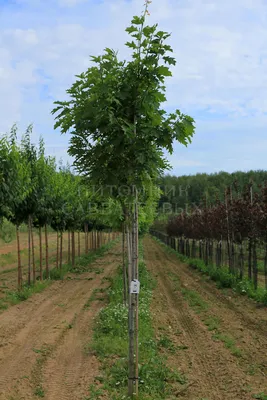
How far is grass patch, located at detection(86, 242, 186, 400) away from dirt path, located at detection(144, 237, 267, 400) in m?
0.31

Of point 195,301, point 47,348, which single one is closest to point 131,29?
point 47,348

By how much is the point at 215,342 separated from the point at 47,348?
12.1ft

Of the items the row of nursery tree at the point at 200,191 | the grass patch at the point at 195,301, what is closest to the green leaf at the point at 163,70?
the row of nursery tree at the point at 200,191

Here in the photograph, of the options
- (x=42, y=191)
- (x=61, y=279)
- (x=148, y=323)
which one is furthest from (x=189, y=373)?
(x=61, y=279)

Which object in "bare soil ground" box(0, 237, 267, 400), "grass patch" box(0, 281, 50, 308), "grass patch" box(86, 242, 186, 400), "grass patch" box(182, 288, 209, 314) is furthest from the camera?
"grass patch" box(0, 281, 50, 308)

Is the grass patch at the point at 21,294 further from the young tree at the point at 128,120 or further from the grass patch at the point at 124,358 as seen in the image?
the young tree at the point at 128,120

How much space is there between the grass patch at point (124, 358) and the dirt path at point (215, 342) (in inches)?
12.3

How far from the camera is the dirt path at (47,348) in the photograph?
6469 mm

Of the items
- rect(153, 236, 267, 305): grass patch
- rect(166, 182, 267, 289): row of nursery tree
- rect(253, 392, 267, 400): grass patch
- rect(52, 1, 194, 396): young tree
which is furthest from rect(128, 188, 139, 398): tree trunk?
rect(166, 182, 267, 289): row of nursery tree

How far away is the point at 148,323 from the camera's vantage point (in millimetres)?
10914

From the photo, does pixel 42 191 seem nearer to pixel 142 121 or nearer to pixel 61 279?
pixel 61 279

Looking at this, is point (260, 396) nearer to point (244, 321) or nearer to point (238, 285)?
point (244, 321)

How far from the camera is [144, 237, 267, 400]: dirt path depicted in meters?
6.86

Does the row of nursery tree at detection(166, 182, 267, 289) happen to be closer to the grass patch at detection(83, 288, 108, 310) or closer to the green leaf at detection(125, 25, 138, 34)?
the grass patch at detection(83, 288, 108, 310)
